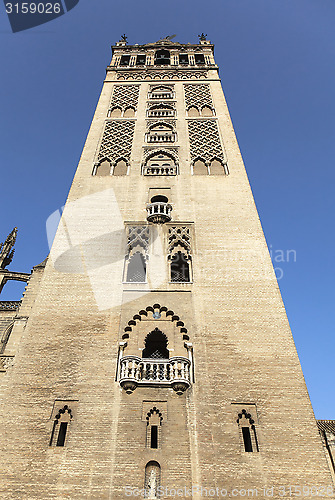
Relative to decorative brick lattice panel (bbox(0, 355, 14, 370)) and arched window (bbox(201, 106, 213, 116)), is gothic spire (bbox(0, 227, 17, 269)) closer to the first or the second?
decorative brick lattice panel (bbox(0, 355, 14, 370))

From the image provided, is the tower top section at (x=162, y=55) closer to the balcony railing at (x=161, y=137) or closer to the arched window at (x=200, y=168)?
the balcony railing at (x=161, y=137)

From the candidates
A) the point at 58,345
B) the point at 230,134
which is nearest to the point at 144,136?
the point at 230,134

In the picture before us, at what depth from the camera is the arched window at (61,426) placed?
29.0 feet

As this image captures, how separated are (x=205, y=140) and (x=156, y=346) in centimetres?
920

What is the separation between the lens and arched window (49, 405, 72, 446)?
8.84 m

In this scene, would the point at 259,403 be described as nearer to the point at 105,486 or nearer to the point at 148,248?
the point at 105,486

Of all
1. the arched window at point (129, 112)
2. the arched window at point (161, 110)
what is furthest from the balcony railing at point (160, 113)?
the arched window at point (129, 112)

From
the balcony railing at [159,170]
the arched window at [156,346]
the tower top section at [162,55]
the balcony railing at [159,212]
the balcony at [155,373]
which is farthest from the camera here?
the tower top section at [162,55]

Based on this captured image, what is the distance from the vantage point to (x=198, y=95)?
2020 centimetres

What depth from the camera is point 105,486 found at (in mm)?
Result: 8078

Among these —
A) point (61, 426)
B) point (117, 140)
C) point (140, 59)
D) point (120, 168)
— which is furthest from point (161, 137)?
point (61, 426)

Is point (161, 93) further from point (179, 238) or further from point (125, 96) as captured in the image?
point (179, 238)

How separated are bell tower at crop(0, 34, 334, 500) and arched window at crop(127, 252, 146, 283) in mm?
44

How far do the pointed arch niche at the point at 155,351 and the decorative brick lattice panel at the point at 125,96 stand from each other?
38.6 ft
